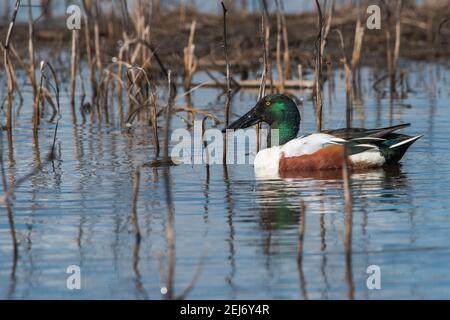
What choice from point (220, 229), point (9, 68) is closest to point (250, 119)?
point (9, 68)

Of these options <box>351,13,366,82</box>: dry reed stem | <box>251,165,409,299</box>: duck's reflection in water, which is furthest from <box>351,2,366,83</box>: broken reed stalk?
<box>251,165,409,299</box>: duck's reflection in water

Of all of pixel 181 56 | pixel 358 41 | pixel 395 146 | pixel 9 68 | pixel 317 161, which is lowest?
pixel 317 161

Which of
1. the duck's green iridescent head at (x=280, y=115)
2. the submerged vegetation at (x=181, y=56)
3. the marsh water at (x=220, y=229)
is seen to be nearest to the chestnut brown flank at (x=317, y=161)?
the marsh water at (x=220, y=229)

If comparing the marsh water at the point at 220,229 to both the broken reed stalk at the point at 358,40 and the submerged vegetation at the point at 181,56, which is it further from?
the broken reed stalk at the point at 358,40

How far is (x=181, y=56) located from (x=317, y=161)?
8.02 m

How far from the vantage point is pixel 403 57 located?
16.8m

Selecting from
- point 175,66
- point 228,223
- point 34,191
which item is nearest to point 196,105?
point 175,66

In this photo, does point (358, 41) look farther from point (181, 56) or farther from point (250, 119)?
point (181, 56)

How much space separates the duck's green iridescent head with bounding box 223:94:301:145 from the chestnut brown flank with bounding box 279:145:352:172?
67cm

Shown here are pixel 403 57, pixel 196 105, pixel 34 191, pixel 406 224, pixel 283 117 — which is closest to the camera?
pixel 406 224

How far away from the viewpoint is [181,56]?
1645 cm

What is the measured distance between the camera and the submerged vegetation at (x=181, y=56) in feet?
36.2
